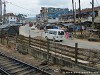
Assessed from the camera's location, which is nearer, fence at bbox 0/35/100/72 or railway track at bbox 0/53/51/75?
railway track at bbox 0/53/51/75

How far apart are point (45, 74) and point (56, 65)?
11.0 feet

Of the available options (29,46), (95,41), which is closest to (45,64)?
(29,46)

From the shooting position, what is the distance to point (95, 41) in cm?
4103

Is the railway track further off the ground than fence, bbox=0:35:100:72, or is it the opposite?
fence, bbox=0:35:100:72

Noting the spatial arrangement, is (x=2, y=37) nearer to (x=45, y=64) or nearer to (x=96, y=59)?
(x=45, y=64)

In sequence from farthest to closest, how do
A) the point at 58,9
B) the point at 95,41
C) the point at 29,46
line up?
the point at 58,9 < the point at 95,41 < the point at 29,46

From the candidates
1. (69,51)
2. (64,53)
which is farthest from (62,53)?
(69,51)

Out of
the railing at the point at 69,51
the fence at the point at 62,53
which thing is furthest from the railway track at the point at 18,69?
the railing at the point at 69,51

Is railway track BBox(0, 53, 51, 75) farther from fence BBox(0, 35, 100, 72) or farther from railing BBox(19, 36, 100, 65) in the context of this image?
railing BBox(19, 36, 100, 65)

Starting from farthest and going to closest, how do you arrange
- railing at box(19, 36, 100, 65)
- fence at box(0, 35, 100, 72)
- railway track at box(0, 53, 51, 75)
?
railing at box(19, 36, 100, 65) → fence at box(0, 35, 100, 72) → railway track at box(0, 53, 51, 75)

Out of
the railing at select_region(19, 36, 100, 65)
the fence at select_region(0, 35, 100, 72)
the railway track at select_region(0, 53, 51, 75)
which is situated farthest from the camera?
the railing at select_region(19, 36, 100, 65)

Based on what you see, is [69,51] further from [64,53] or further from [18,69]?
[18,69]

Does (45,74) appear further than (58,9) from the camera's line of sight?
No

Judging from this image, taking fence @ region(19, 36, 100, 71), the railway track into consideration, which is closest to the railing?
fence @ region(19, 36, 100, 71)
